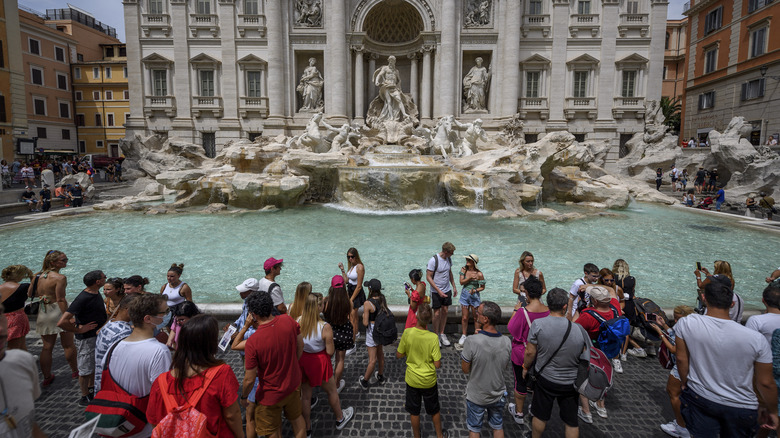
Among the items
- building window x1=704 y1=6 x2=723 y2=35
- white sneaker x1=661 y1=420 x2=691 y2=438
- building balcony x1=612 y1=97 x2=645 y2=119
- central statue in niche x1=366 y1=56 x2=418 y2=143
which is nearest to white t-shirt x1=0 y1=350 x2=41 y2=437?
white sneaker x1=661 y1=420 x2=691 y2=438

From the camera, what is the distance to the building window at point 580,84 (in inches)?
880

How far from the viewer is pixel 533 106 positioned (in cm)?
2228

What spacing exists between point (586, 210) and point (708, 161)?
851 cm

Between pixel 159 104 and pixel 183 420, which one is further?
pixel 159 104

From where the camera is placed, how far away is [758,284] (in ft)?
21.1

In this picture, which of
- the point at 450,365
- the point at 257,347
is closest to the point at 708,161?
the point at 450,365

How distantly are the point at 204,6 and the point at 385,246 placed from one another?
20.9 meters

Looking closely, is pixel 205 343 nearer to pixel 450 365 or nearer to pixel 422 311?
pixel 422 311

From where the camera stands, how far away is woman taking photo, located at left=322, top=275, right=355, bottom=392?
11.1 ft

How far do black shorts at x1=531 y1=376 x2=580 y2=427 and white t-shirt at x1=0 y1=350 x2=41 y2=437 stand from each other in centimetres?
312

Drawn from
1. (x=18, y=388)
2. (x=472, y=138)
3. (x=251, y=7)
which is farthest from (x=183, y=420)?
(x=251, y=7)

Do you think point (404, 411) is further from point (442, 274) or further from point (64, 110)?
point (64, 110)

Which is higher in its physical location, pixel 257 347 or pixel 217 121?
pixel 217 121

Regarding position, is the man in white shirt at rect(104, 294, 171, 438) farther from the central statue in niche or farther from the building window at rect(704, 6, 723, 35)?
the building window at rect(704, 6, 723, 35)
